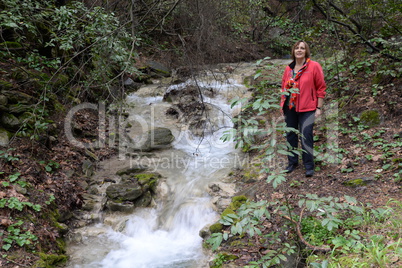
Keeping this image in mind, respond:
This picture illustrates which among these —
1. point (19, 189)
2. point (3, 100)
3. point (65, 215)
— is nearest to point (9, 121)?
point (3, 100)

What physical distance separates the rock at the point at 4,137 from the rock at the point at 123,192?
198 centimetres

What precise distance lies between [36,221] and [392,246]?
185 inches

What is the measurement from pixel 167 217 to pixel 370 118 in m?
4.47

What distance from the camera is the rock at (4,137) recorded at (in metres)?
5.30

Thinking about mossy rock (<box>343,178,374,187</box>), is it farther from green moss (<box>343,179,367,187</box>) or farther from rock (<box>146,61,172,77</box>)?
rock (<box>146,61,172,77</box>)

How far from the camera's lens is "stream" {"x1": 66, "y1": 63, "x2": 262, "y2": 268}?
4656 mm

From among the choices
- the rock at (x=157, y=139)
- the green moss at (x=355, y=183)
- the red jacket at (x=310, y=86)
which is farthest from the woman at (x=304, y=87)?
the rock at (x=157, y=139)

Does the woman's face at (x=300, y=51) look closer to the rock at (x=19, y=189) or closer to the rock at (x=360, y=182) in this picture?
the rock at (x=360, y=182)

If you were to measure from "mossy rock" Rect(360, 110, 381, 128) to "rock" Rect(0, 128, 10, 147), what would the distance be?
6.82 m

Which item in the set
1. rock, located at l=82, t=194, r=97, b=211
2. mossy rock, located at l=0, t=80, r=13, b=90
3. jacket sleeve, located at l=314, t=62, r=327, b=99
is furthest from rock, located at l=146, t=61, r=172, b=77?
jacket sleeve, located at l=314, t=62, r=327, b=99

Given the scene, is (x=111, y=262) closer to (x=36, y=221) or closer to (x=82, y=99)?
(x=36, y=221)

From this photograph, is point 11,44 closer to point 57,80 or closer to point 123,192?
point 57,80

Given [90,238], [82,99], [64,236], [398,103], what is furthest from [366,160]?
[82,99]

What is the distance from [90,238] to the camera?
5.09 meters
